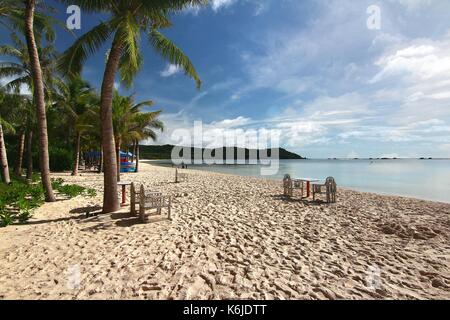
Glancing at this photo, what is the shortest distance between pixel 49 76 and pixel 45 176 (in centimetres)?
975

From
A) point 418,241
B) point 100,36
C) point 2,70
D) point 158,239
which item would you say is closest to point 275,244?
point 158,239

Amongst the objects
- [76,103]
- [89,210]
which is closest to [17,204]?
[89,210]

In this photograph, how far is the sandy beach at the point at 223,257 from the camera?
2.91 meters

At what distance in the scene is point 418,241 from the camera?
4828 mm

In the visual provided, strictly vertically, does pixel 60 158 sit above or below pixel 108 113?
below

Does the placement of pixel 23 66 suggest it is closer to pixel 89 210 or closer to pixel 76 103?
pixel 76 103

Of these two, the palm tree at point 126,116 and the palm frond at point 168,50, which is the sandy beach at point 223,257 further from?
the palm tree at point 126,116

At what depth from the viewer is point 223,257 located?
3.88m

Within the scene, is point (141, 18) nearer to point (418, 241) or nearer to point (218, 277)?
point (218, 277)

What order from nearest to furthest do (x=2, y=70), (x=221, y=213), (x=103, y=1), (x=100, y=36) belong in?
(x=103, y=1)
(x=100, y=36)
(x=221, y=213)
(x=2, y=70)

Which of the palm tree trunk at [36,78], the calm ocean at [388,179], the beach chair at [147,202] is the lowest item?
the calm ocean at [388,179]

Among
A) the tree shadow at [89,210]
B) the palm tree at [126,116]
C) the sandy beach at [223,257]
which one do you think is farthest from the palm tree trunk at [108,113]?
the palm tree at [126,116]

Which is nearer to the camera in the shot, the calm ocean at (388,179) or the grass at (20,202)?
the grass at (20,202)
